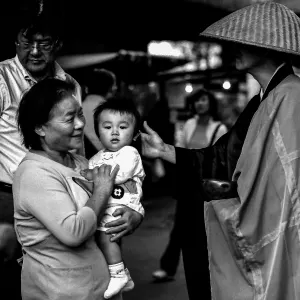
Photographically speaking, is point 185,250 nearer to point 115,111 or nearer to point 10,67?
point 115,111

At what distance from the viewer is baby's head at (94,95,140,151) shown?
2691 millimetres

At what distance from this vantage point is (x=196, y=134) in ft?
19.9

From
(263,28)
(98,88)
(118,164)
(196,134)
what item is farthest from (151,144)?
(196,134)

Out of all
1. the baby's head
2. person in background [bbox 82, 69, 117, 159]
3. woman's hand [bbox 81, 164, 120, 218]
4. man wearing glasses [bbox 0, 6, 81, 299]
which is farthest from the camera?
person in background [bbox 82, 69, 117, 159]

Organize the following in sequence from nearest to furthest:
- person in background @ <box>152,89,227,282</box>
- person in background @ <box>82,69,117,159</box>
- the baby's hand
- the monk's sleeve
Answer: the baby's hand, the monk's sleeve, person in background @ <box>82,69,117,159</box>, person in background @ <box>152,89,227,282</box>

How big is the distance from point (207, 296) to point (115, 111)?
1.27m

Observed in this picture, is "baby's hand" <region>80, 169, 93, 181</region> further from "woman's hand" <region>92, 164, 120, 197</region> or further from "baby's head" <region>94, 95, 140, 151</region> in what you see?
"baby's head" <region>94, 95, 140, 151</region>

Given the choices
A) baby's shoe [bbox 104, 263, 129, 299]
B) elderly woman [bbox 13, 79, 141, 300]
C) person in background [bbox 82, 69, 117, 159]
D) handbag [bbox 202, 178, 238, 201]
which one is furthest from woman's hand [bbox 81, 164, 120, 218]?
person in background [bbox 82, 69, 117, 159]

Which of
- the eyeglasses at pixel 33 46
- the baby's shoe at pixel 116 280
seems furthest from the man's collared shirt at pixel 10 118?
the baby's shoe at pixel 116 280

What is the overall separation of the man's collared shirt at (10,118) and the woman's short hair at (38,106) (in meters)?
0.53

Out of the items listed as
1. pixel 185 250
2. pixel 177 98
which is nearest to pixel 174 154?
Result: pixel 185 250

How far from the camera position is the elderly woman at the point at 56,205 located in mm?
2246

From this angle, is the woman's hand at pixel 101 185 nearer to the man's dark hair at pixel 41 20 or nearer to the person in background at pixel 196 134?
the man's dark hair at pixel 41 20

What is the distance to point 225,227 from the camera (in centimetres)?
Answer: 280
